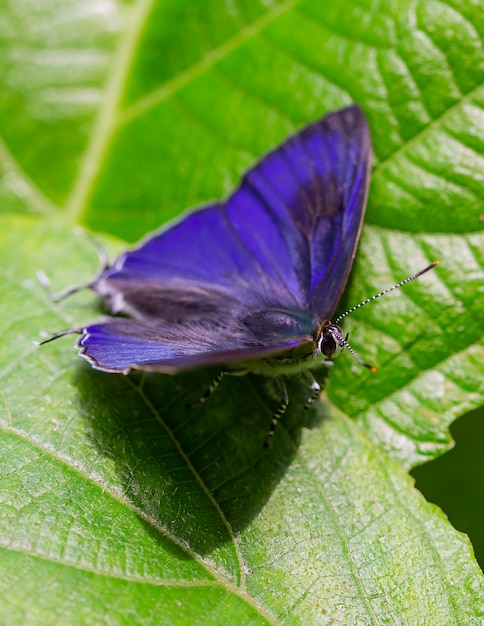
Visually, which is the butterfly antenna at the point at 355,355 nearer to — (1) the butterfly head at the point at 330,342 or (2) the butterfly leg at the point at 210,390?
(1) the butterfly head at the point at 330,342

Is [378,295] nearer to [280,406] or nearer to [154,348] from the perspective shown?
[280,406]

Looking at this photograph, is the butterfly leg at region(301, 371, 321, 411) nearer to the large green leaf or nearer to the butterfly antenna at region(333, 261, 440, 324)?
the large green leaf

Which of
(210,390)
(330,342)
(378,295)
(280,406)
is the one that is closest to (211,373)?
(210,390)

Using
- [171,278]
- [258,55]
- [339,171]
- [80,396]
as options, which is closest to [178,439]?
[80,396]

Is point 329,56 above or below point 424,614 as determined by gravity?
above

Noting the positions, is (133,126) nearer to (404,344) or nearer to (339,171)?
(339,171)

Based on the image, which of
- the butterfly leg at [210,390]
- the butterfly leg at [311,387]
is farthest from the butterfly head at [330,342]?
the butterfly leg at [210,390]
